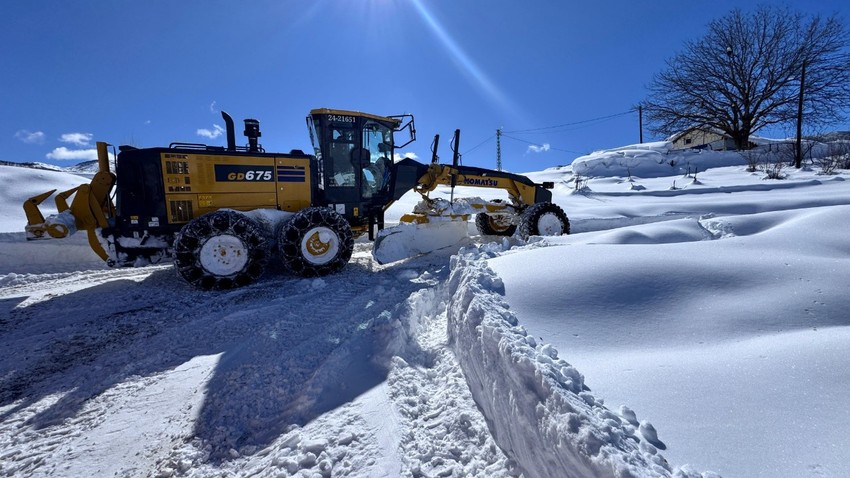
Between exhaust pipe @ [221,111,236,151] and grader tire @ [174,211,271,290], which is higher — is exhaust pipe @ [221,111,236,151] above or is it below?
above

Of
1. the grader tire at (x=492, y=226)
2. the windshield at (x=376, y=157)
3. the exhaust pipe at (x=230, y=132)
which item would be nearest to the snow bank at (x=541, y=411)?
the windshield at (x=376, y=157)

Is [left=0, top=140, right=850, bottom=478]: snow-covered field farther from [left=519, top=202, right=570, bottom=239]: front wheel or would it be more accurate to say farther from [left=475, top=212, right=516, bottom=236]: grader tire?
[left=475, top=212, right=516, bottom=236]: grader tire

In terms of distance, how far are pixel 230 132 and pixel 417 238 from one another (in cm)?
377

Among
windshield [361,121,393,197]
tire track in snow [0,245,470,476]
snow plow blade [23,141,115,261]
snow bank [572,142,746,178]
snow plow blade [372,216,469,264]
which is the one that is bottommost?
tire track in snow [0,245,470,476]

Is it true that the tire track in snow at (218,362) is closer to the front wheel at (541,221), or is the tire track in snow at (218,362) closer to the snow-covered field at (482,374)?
the snow-covered field at (482,374)

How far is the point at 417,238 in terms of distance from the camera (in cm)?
740

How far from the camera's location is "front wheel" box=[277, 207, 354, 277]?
6.30m

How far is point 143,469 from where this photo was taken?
7.45 ft

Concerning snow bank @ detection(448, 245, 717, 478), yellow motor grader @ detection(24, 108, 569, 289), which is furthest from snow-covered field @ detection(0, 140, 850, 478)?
yellow motor grader @ detection(24, 108, 569, 289)

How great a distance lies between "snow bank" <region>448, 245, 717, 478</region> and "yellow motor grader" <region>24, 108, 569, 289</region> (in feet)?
13.5

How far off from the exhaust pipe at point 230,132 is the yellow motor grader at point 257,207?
0.06ft

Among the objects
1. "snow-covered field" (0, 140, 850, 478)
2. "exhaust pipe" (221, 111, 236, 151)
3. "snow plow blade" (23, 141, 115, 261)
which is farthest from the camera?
"exhaust pipe" (221, 111, 236, 151)

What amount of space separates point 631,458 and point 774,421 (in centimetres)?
57

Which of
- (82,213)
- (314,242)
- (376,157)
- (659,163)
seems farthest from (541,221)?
(659,163)
